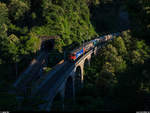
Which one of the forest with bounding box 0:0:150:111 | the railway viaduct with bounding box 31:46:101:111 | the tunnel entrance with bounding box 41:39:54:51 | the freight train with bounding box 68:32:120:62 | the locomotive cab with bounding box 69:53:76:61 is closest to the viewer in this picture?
the forest with bounding box 0:0:150:111

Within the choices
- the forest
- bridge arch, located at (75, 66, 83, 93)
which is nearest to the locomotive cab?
bridge arch, located at (75, 66, 83, 93)

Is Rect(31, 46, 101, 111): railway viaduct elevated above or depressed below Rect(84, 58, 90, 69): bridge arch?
below

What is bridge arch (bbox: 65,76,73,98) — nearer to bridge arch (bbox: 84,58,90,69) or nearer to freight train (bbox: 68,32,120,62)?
freight train (bbox: 68,32,120,62)

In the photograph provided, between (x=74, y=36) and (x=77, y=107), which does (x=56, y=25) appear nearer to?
(x=74, y=36)

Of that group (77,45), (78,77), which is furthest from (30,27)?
(78,77)

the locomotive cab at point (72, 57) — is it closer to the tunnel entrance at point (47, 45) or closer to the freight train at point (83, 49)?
the freight train at point (83, 49)

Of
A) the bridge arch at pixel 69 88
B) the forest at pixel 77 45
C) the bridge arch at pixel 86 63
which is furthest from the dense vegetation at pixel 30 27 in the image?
the bridge arch at pixel 69 88

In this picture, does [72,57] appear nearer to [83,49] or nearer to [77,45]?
[83,49]

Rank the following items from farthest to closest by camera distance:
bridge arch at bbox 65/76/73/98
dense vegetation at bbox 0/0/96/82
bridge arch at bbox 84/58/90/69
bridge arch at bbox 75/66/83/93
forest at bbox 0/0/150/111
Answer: bridge arch at bbox 84/58/90/69 → bridge arch at bbox 75/66/83/93 → dense vegetation at bbox 0/0/96/82 → bridge arch at bbox 65/76/73/98 → forest at bbox 0/0/150/111
